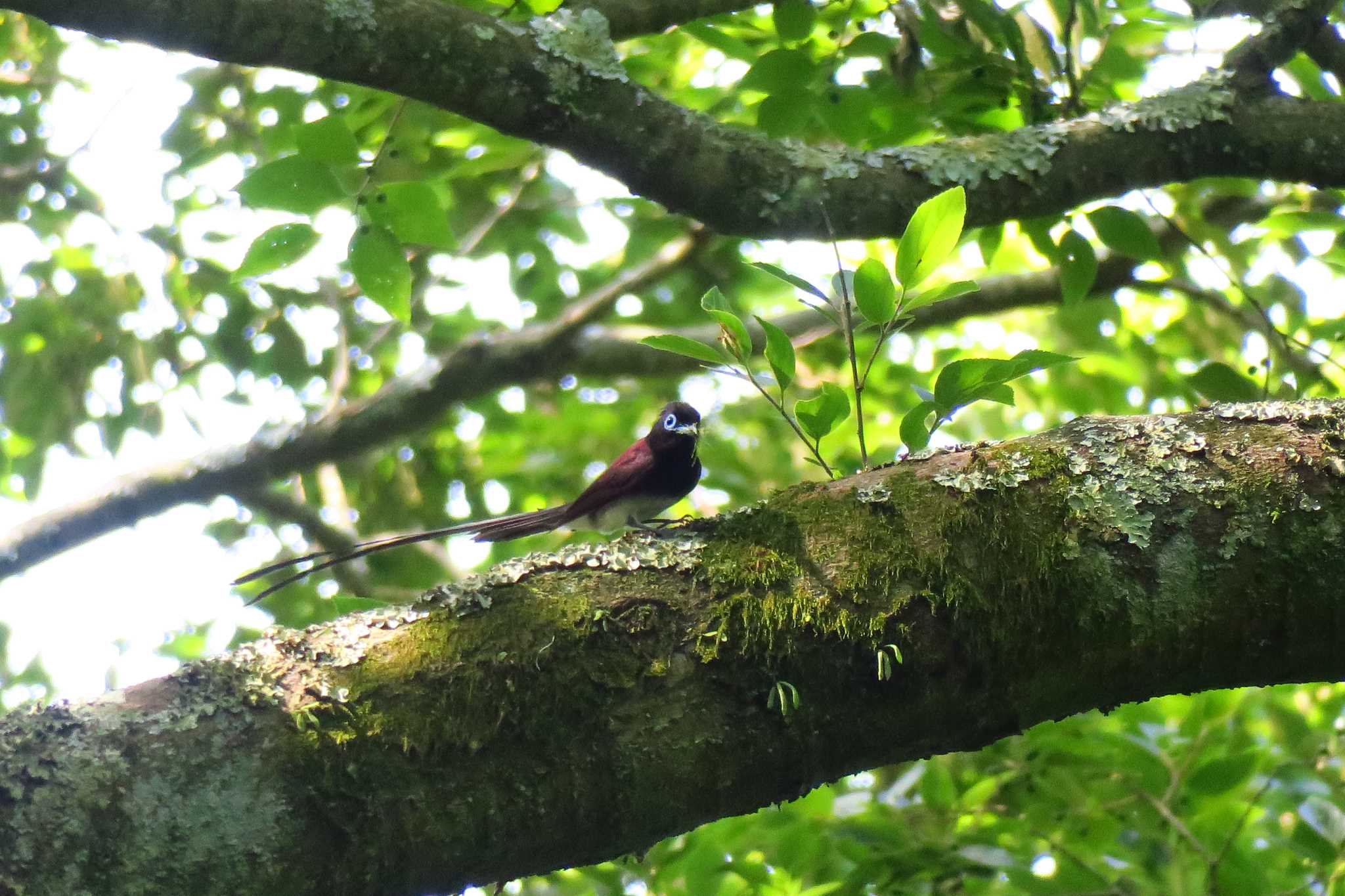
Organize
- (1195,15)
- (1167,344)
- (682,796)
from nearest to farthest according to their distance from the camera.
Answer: (682,796) < (1195,15) < (1167,344)

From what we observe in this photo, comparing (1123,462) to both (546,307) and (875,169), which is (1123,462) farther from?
(546,307)

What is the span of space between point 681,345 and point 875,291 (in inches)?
14.9

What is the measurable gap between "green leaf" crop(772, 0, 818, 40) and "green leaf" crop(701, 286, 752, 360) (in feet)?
→ 5.05

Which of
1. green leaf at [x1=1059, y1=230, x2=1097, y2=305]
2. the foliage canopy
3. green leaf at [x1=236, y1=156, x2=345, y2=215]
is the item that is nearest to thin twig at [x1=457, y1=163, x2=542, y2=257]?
the foliage canopy

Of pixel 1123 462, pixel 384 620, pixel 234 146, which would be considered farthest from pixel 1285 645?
pixel 234 146

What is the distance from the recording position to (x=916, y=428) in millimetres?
2254

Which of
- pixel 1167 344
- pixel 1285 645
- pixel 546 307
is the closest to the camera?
pixel 1285 645

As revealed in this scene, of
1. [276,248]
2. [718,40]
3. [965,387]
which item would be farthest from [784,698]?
[718,40]

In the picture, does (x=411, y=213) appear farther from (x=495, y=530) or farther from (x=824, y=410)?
(x=824, y=410)

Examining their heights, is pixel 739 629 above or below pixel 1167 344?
above

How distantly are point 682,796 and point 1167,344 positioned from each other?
4996 millimetres

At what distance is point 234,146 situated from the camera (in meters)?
5.26

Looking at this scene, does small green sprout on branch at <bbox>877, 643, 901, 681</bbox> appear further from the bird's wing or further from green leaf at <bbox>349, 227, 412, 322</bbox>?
the bird's wing

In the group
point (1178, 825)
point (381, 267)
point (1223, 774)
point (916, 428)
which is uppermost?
point (381, 267)
